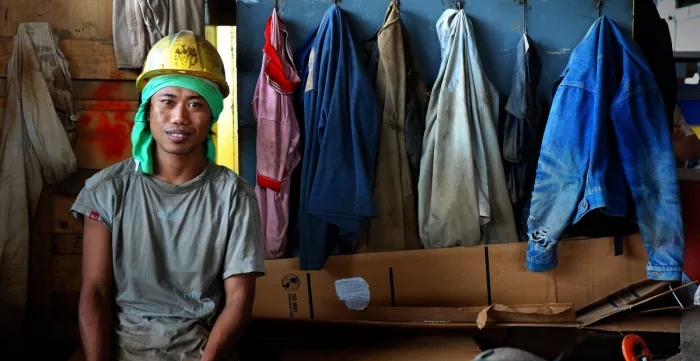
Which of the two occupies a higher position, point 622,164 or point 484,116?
point 484,116

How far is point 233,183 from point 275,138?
75 cm

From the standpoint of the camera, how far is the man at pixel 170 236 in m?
1.78

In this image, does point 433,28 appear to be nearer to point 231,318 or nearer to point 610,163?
point 610,163

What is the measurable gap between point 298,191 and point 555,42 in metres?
1.42

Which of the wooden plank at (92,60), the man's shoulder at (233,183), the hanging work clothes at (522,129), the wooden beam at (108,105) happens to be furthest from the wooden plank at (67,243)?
the hanging work clothes at (522,129)

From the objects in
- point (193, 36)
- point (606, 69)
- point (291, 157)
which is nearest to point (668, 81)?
point (606, 69)

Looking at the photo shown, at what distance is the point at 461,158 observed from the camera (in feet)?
8.96

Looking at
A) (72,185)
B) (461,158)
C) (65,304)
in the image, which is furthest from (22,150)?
(461,158)

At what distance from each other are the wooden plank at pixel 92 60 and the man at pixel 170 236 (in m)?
0.94

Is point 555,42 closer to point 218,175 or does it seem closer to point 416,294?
point 416,294

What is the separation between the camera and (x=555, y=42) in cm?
296

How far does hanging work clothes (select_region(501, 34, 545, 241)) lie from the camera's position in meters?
2.74

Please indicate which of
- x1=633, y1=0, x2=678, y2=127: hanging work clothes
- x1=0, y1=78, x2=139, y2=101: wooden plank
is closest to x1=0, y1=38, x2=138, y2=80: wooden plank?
x1=0, y1=78, x2=139, y2=101: wooden plank

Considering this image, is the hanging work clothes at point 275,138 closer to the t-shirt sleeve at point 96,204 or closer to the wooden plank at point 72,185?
the wooden plank at point 72,185
